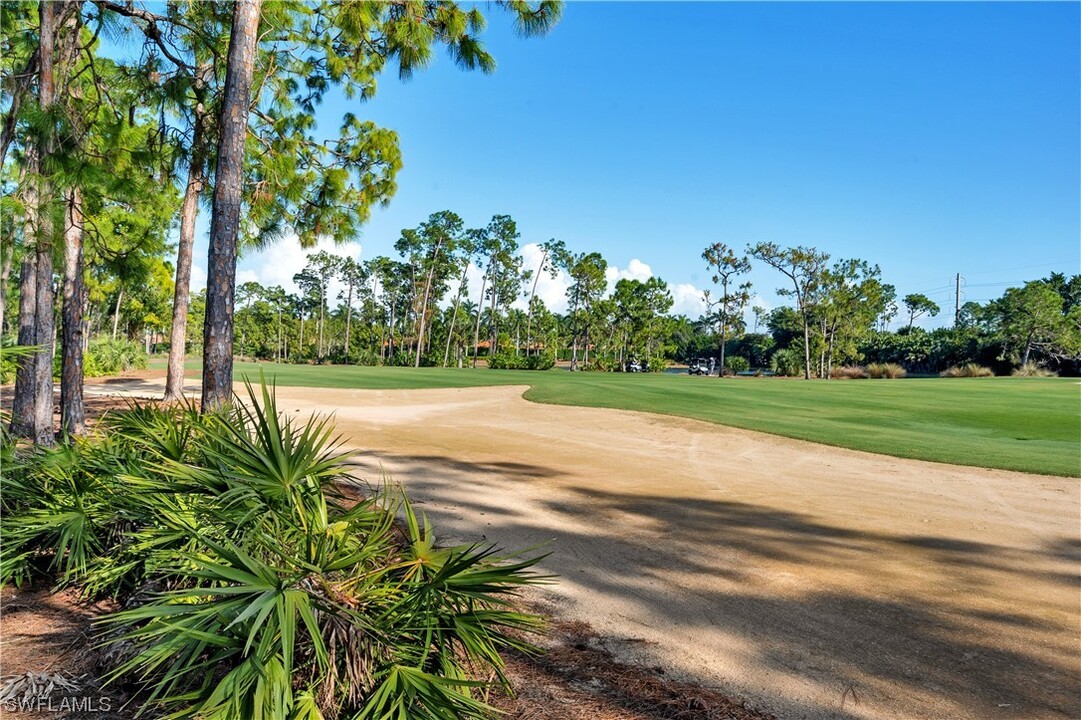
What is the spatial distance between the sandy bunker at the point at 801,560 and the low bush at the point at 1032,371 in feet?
162

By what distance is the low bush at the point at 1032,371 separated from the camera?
156 ft

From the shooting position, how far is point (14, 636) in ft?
10.6

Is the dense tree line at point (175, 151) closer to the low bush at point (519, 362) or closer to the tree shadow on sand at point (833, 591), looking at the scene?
the tree shadow on sand at point (833, 591)

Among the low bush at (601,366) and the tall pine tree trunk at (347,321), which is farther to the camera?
the tall pine tree trunk at (347,321)

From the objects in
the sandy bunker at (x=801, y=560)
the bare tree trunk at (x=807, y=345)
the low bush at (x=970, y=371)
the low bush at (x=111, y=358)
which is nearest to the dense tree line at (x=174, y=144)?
the sandy bunker at (x=801, y=560)

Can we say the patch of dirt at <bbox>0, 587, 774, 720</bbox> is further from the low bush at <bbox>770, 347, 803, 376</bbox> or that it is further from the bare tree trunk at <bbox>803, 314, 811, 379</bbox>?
the low bush at <bbox>770, 347, 803, 376</bbox>

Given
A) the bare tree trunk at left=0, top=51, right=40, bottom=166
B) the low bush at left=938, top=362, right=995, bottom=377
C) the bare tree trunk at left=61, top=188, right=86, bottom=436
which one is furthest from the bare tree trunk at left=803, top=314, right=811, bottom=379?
the bare tree trunk at left=0, top=51, right=40, bottom=166

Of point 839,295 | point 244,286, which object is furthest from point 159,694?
point 244,286

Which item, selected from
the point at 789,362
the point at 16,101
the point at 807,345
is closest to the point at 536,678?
the point at 16,101

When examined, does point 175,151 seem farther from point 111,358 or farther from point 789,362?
point 789,362

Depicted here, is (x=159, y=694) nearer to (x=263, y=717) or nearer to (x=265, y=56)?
(x=263, y=717)

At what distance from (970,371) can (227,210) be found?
5762 cm

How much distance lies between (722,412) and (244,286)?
3458 inches

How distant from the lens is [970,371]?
160ft
